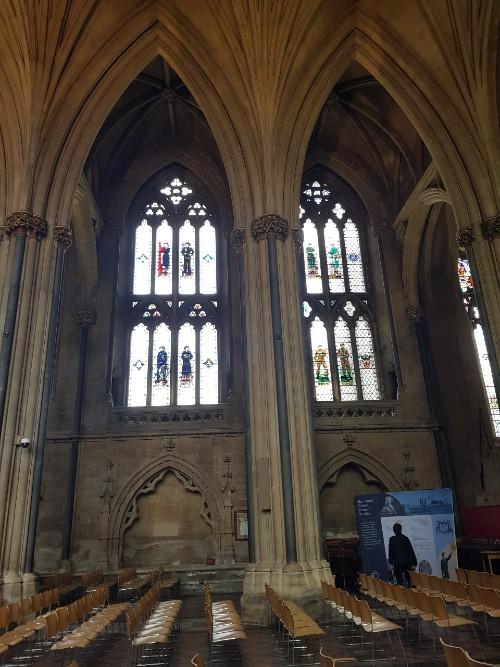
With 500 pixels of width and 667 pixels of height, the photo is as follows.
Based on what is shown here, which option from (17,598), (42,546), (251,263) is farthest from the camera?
(42,546)

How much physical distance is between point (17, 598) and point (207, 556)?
6750 mm

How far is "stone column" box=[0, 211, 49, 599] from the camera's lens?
10.0 meters

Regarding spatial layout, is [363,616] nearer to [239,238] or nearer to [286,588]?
[286,588]

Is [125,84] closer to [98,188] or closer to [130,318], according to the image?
[98,188]

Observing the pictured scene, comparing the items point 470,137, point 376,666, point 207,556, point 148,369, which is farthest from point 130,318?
point 376,666

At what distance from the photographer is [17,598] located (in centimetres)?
961

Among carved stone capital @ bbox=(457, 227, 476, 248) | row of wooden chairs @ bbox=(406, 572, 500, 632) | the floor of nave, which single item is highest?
carved stone capital @ bbox=(457, 227, 476, 248)

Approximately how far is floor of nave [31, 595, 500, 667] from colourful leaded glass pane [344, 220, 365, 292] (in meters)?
12.9

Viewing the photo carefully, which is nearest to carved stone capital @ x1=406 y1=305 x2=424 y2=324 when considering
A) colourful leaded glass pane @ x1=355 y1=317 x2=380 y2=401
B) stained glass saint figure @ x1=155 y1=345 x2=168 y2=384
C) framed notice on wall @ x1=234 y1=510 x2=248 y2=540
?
colourful leaded glass pane @ x1=355 y1=317 x2=380 y2=401

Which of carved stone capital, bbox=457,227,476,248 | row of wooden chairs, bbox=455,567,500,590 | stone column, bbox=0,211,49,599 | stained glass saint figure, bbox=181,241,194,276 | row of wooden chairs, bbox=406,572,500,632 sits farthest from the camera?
stained glass saint figure, bbox=181,241,194,276

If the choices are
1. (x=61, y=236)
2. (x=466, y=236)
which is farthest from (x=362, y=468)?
(x=61, y=236)

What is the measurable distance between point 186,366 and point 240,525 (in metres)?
5.43

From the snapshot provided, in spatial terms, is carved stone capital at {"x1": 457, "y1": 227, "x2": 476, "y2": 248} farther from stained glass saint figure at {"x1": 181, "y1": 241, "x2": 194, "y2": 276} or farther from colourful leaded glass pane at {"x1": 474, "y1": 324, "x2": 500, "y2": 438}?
stained glass saint figure at {"x1": 181, "y1": 241, "x2": 194, "y2": 276}

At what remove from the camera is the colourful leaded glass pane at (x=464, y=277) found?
19222 millimetres
